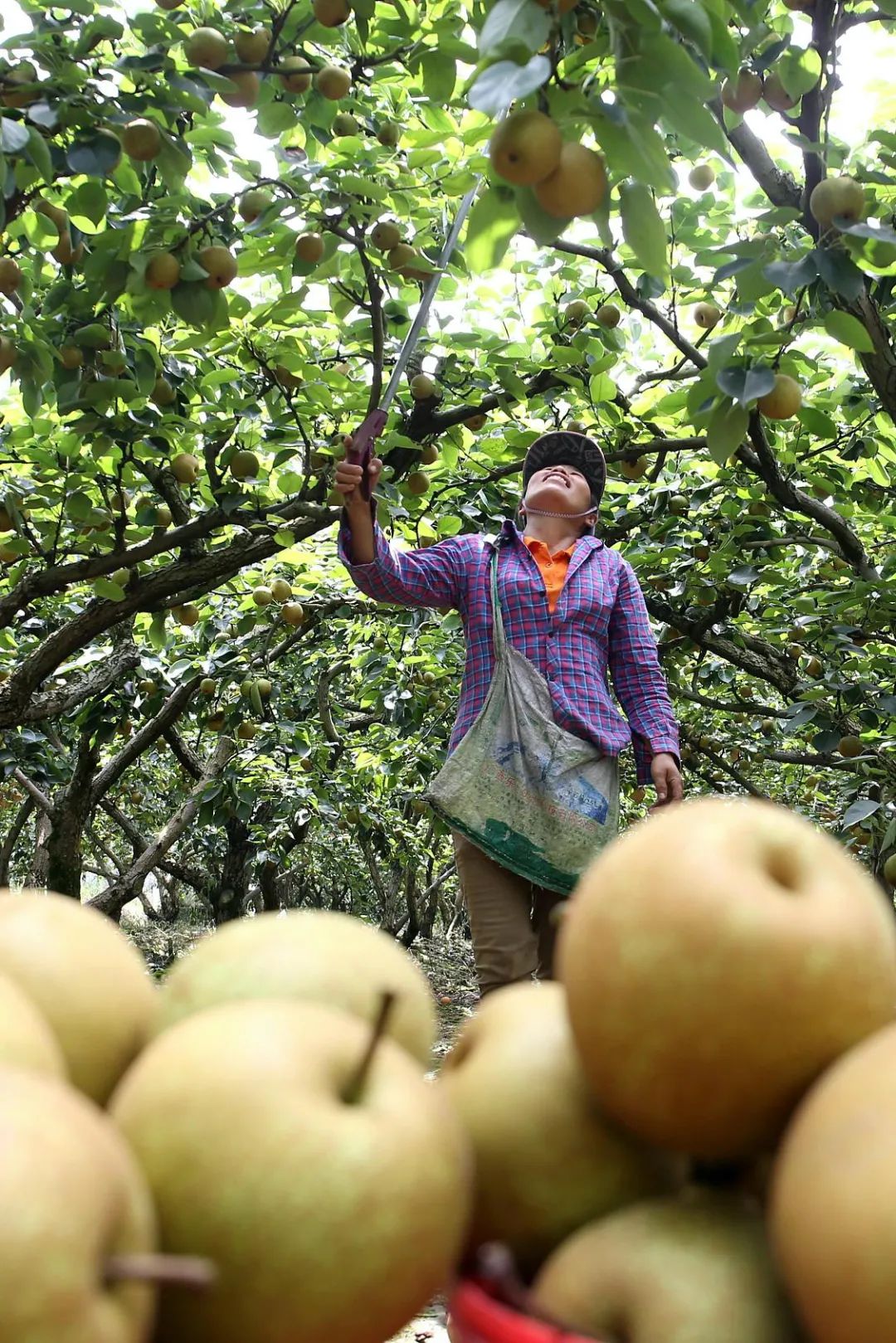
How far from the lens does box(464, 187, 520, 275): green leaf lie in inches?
84.0

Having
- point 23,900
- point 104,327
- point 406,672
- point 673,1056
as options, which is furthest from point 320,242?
point 406,672

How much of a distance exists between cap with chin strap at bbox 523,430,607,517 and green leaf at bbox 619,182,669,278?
1.71 meters

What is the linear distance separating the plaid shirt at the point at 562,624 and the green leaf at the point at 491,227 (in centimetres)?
118

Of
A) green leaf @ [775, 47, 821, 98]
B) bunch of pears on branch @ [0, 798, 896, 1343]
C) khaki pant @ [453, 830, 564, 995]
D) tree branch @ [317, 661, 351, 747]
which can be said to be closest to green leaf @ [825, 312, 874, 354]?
green leaf @ [775, 47, 821, 98]

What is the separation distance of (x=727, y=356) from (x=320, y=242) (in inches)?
55.0

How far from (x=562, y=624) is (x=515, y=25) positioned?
6.24 ft

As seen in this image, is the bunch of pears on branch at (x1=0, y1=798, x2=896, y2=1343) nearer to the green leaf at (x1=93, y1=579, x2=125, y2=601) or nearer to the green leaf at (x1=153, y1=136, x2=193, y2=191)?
the green leaf at (x1=153, y1=136, x2=193, y2=191)

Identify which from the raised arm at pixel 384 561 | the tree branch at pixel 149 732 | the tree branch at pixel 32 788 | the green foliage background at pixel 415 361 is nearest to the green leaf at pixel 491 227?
the green foliage background at pixel 415 361

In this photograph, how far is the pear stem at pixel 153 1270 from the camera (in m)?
0.59

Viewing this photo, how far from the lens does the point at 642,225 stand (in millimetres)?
1928

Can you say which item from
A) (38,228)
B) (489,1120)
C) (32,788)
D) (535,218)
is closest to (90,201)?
(38,228)

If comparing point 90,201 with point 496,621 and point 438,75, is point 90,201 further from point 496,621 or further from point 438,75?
point 496,621

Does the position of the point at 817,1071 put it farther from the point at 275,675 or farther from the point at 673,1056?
the point at 275,675

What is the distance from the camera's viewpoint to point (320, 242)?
337cm
